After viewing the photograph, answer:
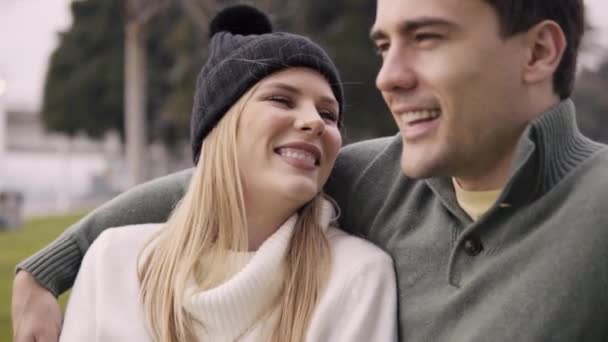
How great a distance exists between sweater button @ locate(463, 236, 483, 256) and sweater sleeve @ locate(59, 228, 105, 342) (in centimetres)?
113

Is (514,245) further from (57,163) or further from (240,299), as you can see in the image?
(57,163)

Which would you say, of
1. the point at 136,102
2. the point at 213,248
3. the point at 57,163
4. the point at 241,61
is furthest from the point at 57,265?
the point at 57,163

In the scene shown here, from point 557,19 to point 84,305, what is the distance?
1.58 meters

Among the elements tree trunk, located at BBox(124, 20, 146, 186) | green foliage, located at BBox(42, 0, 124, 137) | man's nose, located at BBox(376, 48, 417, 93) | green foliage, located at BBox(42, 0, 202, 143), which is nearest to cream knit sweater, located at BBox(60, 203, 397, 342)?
man's nose, located at BBox(376, 48, 417, 93)

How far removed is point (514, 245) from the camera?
193 centimetres

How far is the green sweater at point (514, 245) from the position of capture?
1.76 metres

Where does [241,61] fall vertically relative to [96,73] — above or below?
above

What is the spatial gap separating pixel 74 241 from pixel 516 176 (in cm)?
156

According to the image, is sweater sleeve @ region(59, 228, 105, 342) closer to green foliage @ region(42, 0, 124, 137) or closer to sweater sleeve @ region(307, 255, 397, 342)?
sweater sleeve @ region(307, 255, 397, 342)

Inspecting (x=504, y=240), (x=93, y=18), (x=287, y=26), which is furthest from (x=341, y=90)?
(x=93, y=18)

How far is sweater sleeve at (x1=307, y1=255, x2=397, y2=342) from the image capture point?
2166 millimetres

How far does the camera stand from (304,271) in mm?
2371

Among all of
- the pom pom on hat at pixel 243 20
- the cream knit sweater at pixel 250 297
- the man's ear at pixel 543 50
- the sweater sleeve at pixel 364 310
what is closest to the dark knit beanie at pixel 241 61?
the pom pom on hat at pixel 243 20

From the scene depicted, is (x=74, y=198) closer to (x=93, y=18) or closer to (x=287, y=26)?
(x=93, y=18)
